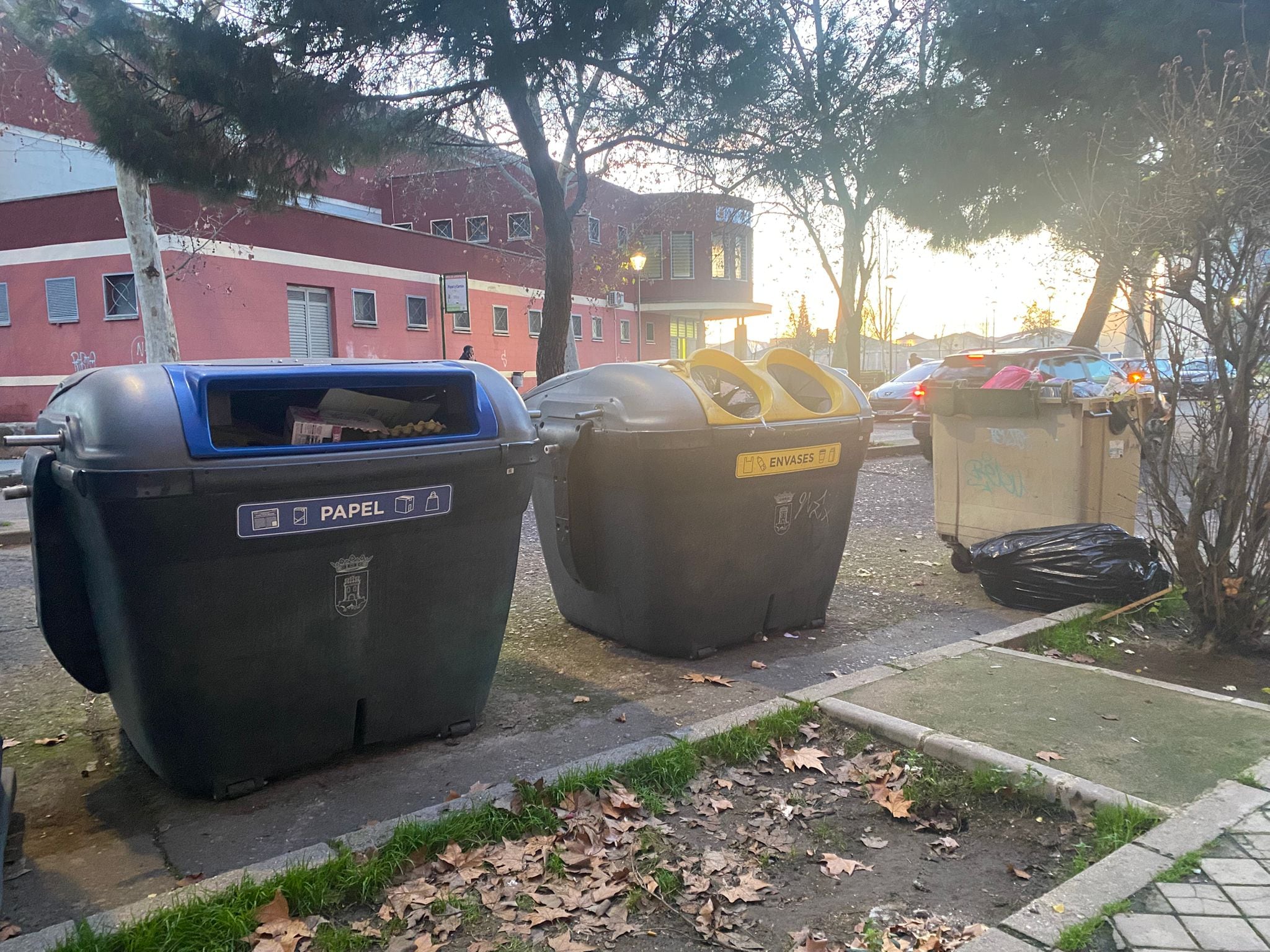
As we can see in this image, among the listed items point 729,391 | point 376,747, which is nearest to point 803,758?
point 376,747

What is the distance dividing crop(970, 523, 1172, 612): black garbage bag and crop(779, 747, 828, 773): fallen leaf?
8.40 ft

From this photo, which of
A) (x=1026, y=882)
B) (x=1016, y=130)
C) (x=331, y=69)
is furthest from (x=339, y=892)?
(x=1016, y=130)

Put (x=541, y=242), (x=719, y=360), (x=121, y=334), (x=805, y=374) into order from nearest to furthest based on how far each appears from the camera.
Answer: (x=719, y=360)
(x=805, y=374)
(x=121, y=334)
(x=541, y=242)

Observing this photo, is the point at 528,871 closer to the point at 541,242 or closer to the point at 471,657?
the point at 471,657

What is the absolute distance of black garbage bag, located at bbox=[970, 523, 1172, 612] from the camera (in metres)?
5.26

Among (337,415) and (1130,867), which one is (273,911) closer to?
(337,415)

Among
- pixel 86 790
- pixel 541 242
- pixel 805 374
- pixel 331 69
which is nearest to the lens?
pixel 86 790

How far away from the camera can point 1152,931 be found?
223 centimetres

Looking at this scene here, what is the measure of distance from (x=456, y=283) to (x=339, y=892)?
18.0m

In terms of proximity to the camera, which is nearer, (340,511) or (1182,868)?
(1182,868)

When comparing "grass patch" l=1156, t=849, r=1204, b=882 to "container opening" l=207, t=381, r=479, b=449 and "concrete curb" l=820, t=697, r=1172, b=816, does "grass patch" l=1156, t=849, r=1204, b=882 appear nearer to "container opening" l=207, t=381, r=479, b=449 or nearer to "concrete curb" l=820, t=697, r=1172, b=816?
"concrete curb" l=820, t=697, r=1172, b=816

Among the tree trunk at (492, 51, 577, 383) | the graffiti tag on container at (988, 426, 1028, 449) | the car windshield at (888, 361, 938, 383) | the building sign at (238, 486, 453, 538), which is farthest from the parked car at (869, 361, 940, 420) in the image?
the building sign at (238, 486, 453, 538)

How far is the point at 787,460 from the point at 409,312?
2248 centimetres

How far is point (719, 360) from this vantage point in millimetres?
4922
